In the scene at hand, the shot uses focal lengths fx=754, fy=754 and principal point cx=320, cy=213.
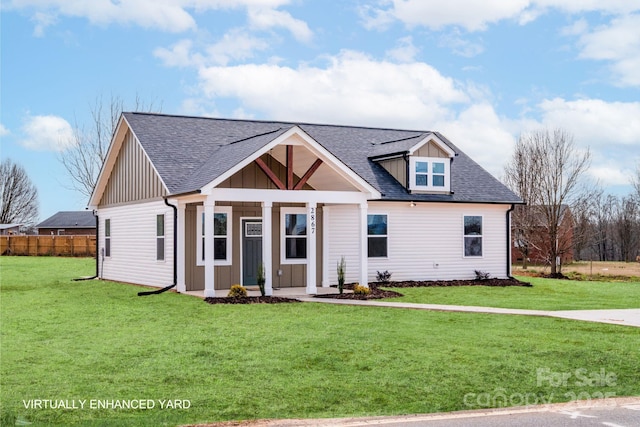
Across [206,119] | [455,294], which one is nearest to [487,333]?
[455,294]

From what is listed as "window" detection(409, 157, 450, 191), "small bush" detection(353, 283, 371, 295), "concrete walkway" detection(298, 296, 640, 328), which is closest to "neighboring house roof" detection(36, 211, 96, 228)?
"window" detection(409, 157, 450, 191)

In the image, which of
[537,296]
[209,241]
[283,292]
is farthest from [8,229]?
[537,296]

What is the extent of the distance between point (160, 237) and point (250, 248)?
9.49ft

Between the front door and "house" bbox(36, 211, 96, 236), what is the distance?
57670 mm

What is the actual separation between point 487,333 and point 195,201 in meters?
9.89

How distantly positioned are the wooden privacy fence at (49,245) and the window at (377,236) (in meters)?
30.5

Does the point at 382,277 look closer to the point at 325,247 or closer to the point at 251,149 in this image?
the point at 325,247

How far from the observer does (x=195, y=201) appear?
20.8m

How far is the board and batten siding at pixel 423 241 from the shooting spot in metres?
24.9

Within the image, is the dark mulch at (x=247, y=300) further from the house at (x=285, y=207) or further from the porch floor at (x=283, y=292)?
the porch floor at (x=283, y=292)

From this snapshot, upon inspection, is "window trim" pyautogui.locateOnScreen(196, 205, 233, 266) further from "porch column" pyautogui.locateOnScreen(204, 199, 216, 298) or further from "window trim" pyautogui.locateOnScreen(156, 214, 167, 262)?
"porch column" pyautogui.locateOnScreen(204, 199, 216, 298)

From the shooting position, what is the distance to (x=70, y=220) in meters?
80.6

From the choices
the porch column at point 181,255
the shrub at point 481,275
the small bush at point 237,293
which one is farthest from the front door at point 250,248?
the shrub at point 481,275

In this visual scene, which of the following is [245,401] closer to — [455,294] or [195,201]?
[195,201]
